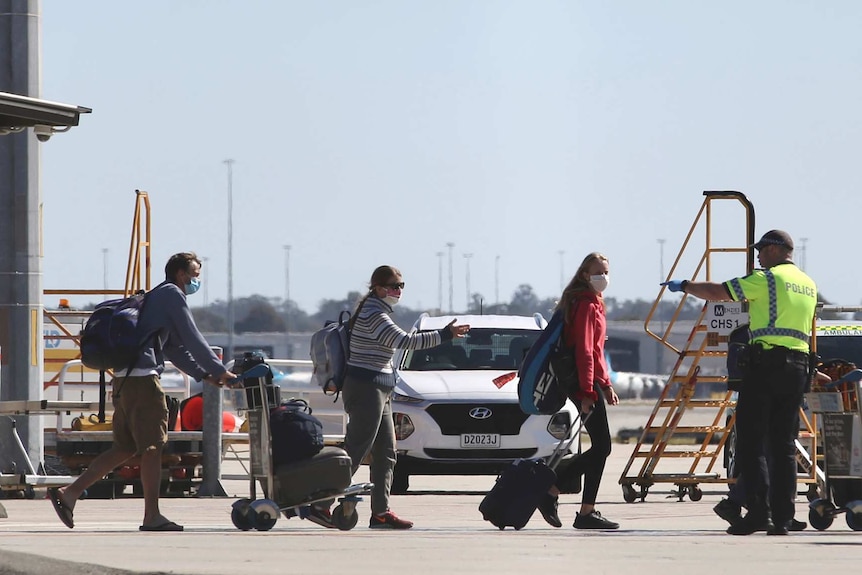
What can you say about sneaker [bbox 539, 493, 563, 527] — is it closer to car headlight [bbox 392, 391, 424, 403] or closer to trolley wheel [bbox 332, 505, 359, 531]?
trolley wheel [bbox 332, 505, 359, 531]

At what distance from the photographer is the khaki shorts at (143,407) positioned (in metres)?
11.6

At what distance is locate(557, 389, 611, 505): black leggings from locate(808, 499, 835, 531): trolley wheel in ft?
4.81

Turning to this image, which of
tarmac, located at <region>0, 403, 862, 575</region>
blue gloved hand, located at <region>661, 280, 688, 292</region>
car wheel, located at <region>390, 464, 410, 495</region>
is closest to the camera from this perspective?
tarmac, located at <region>0, 403, 862, 575</region>

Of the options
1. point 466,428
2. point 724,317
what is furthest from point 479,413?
point 724,317

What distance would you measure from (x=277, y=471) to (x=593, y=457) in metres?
2.09

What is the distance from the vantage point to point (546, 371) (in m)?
11.9

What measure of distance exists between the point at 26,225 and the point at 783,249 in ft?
27.5

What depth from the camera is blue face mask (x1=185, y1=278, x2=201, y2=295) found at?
1182 cm

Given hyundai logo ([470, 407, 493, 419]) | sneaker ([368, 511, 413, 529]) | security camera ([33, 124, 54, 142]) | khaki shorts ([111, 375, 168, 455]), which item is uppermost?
security camera ([33, 124, 54, 142])

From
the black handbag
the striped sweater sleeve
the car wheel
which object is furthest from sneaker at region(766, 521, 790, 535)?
the car wheel

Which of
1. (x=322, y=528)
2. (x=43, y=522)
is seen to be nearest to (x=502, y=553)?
(x=322, y=528)

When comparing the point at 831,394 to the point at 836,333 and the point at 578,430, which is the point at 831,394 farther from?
the point at 836,333

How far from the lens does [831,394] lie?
12.2 metres

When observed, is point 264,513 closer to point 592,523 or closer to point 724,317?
point 592,523
